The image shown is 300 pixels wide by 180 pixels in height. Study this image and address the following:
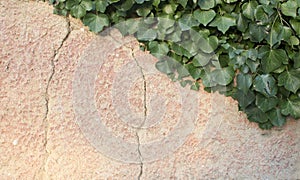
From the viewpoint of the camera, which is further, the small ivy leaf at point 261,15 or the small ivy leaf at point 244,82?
the small ivy leaf at point 244,82

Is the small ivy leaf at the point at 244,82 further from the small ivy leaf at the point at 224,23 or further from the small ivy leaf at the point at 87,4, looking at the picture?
the small ivy leaf at the point at 87,4

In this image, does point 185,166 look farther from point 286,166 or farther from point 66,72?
point 66,72

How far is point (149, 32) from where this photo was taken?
169 centimetres

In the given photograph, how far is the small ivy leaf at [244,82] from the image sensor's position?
1.67 m

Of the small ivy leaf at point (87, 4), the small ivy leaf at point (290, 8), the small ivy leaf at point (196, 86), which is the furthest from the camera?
the small ivy leaf at point (196, 86)

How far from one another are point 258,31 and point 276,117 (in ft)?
1.25

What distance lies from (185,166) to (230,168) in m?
0.20

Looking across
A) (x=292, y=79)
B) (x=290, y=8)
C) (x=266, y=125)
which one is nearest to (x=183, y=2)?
(x=290, y=8)

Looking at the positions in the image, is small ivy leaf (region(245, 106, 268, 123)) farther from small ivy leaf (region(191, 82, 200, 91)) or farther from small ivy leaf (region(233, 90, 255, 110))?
small ivy leaf (region(191, 82, 200, 91))

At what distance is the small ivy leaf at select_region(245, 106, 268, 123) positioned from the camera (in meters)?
1.74

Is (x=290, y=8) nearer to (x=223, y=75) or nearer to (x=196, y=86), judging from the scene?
(x=223, y=75)

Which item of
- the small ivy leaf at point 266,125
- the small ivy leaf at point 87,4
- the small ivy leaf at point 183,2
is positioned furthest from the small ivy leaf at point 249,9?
the small ivy leaf at point 87,4

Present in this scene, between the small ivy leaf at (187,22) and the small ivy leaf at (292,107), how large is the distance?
0.50 metres

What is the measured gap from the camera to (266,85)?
5.44 feet
